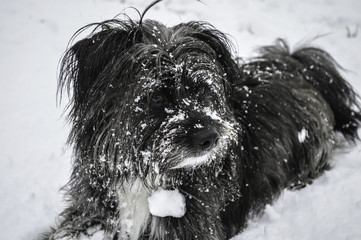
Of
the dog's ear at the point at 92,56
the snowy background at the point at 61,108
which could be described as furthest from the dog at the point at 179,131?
the snowy background at the point at 61,108

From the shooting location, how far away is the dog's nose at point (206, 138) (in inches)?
100

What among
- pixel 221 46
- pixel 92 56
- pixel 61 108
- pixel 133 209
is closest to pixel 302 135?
pixel 221 46

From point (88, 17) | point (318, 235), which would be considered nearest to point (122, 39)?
point (318, 235)

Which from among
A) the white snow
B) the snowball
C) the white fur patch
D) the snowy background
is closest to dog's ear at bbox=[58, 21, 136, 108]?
the white fur patch

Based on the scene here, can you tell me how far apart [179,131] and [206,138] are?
0.19 meters

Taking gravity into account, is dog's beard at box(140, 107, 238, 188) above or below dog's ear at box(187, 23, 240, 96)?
below

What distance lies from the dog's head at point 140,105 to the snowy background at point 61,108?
3.81 feet

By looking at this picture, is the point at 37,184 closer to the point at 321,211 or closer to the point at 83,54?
the point at 83,54

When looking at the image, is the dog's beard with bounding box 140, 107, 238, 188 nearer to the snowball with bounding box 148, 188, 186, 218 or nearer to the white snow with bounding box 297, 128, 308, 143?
the snowball with bounding box 148, 188, 186, 218

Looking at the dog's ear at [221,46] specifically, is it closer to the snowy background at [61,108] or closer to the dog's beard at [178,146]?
the dog's beard at [178,146]

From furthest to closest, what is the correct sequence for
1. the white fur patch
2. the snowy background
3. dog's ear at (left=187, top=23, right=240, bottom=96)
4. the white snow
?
the white snow, the snowy background, dog's ear at (left=187, top=23, right=240, bottom=96), the white fur patch

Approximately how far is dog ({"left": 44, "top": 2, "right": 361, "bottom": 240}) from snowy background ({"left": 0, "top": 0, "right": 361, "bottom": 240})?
338 mm

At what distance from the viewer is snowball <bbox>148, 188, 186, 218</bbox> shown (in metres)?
2.90

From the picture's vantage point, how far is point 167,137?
2.56 meters
